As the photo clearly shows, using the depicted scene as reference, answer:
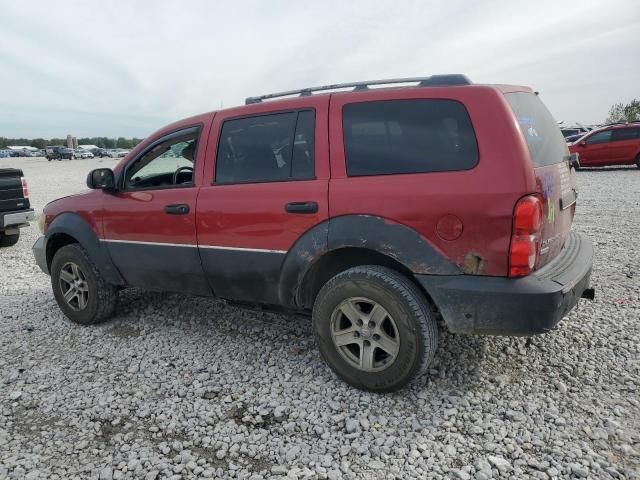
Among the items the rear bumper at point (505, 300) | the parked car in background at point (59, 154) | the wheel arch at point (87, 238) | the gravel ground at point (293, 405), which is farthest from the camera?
the parked car in background at point (59, 154)

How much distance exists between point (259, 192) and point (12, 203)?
651 centimetres

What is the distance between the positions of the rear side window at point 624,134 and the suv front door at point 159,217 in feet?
54.2

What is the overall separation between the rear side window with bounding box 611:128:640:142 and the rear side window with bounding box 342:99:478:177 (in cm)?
1628

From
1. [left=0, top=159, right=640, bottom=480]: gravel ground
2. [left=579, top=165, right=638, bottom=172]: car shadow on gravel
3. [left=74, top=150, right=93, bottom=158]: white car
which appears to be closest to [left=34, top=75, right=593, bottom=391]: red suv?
[left=0, top=159, right=640, bottom=480]: gravel ground

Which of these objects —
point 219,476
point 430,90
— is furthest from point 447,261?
point 219,476

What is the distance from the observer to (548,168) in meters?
2.84

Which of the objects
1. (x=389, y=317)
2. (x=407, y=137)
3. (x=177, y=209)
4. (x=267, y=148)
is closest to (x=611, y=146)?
(x=407, y=137)

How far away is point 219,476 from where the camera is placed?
7.99 feet

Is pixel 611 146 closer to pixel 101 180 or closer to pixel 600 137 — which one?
pixel 600 137

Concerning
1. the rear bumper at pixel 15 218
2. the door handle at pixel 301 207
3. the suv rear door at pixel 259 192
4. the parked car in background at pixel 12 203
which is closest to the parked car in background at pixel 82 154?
the parked car in background at pixel 12 203

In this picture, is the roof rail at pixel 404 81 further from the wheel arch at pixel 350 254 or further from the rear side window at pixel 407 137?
the wheel arch at pixel 350 254

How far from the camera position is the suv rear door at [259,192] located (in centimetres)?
316

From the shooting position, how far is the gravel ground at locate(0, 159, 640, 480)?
97.7 inches

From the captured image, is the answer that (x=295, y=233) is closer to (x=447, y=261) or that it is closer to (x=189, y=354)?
(x=447, y=261)
